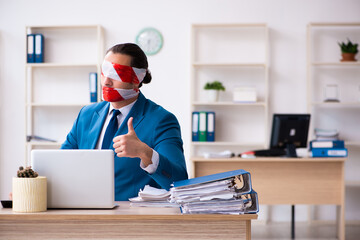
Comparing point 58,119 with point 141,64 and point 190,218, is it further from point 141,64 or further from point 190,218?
point 190,218

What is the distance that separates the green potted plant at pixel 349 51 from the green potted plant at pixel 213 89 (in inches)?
52.8

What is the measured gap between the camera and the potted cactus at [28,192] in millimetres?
1454

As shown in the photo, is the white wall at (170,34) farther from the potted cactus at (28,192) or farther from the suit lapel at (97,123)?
the potted cactus at (28,192)

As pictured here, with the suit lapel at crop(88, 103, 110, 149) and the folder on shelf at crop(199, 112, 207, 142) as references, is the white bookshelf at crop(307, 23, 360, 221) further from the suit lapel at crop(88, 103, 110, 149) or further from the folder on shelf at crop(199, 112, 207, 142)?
the suit lapel at crop(88, 103, 110, 149)

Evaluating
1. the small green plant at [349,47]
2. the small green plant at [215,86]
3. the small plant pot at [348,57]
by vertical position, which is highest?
the small green plant at [349,47]

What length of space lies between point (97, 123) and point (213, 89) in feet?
10.3

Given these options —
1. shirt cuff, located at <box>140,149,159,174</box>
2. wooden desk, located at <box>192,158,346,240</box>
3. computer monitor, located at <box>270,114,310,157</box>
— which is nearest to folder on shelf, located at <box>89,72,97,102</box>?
wooden desk, located at <box>192,158,346,240</box>

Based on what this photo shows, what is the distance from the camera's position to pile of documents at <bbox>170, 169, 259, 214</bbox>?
145 cm

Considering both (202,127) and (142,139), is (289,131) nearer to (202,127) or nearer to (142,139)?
(202,127)

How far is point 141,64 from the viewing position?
1994mm

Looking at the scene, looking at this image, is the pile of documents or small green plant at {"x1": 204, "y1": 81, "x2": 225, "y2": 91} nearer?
the pile of documents

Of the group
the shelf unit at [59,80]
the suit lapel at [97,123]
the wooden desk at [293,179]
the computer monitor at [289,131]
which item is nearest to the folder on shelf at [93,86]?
the shelf unit at [59,80]

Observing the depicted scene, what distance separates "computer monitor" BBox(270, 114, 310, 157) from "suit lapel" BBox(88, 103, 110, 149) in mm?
2457

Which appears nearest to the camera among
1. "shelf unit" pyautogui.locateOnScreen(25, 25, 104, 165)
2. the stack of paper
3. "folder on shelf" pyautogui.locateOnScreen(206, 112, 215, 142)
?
the stack of paper
